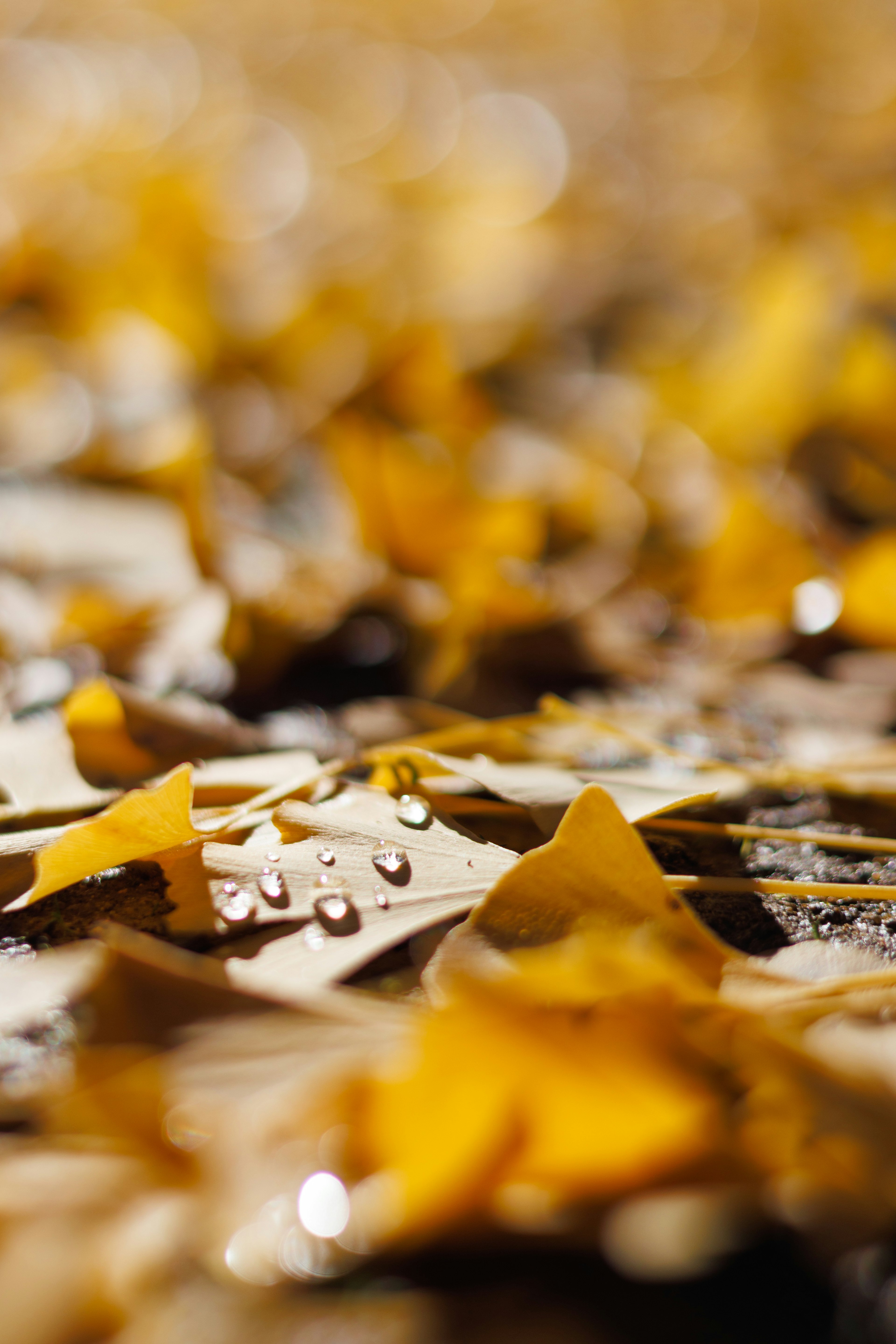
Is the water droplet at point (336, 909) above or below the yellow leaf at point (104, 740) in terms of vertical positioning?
below

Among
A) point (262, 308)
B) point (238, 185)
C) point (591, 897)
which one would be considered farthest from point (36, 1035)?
point (238, 185)

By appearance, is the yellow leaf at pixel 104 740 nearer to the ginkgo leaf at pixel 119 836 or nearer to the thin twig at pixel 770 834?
the ginkgo leaf at pixel 119 836

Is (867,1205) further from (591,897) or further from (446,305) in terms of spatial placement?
(446,305)

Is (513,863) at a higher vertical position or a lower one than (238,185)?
lower

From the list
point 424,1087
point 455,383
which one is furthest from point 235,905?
point 455,383

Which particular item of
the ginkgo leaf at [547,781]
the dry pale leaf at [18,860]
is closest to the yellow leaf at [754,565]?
the ginkgo leaf at [547,781]

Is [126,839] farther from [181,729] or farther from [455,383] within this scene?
[455,383]

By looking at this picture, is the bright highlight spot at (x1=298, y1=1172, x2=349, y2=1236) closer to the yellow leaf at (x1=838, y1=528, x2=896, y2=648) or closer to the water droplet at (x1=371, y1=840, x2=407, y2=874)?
the water droplet at (x1=371, y1=840, x2=407, y2=874)
